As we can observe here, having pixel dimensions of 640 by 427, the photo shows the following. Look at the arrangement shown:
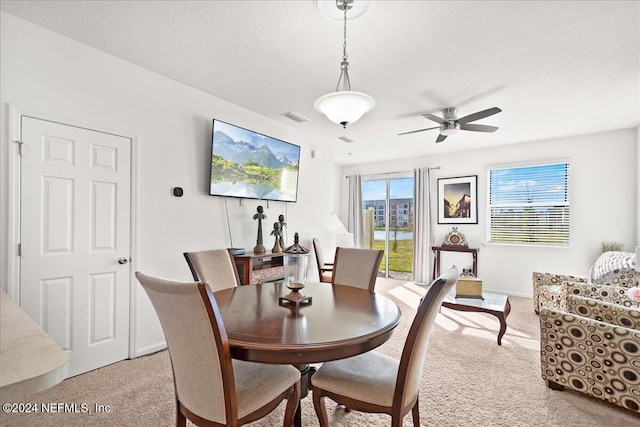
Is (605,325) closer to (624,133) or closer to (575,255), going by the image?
(575,255)

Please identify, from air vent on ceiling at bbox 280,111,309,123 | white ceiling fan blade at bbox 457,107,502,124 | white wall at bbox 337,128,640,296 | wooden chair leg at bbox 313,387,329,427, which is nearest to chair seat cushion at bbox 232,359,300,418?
wooden chair leg at bbox 313,387,329,427

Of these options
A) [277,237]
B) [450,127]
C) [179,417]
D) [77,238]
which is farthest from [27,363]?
[450,127]

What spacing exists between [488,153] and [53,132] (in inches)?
237

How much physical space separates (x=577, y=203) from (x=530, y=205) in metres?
0.61

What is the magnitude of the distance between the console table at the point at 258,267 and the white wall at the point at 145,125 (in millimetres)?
289

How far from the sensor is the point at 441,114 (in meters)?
3.78

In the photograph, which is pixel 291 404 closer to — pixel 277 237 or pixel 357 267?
pixel 357 267

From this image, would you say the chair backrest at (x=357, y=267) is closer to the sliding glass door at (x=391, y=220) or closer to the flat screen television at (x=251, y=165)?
the flat screen television at (x=251, y=165)

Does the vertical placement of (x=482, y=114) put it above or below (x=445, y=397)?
above

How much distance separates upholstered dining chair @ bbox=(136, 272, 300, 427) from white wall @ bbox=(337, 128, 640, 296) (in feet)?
15.4

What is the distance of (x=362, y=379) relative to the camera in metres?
1.52

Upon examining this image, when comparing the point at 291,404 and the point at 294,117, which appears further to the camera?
the point at 294,117

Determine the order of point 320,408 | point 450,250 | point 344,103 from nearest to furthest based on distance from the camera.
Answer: point 320,408 → point 344,103 → point 450,250

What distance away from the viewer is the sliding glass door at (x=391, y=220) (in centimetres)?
646
